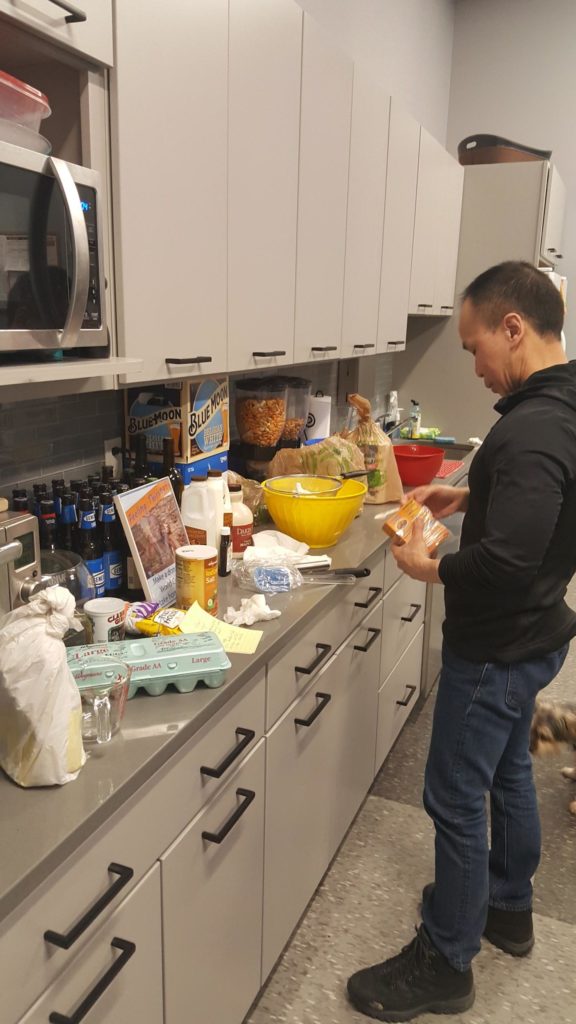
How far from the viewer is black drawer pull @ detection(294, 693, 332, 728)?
1609 millimetres

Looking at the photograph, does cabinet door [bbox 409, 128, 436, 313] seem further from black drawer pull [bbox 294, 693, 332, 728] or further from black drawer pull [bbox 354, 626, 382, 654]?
black drawer pull [bbox 294, 693, 332, 728]

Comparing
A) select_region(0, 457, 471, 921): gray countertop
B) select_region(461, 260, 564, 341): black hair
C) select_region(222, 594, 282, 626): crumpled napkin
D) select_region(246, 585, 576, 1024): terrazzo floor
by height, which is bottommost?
select_region(246, 585, 576, 1024): terrazzo floor

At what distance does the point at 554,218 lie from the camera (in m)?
4.10

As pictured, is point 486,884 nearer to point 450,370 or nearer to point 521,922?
point 521,922

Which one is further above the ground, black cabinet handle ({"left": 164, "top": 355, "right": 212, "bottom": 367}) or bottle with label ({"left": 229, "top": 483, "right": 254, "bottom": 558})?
black cabinet handle ({"left": 164, "top": 355, "right": 212, "bottom": 367})

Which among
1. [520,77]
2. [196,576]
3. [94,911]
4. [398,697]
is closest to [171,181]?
[196,576]

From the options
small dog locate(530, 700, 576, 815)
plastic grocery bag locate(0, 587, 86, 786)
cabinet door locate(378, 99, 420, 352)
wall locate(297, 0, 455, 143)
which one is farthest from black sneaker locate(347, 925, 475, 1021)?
wall locate(297, 0, 455, 143)

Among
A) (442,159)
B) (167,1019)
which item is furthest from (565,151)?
(167,1019)

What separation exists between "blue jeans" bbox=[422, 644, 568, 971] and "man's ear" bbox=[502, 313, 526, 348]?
0.67 meters

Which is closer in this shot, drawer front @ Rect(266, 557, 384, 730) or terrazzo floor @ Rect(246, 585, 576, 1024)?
drawer front @ Rect(266, 557, 384, 730)

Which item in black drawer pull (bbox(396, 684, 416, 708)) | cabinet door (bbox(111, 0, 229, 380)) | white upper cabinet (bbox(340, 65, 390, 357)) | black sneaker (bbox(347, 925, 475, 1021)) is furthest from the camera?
black drawer pull (bbox(396, 684, 416, 708))

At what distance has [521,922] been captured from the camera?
1880 mm

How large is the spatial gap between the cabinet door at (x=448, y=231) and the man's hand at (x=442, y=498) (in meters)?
1.77

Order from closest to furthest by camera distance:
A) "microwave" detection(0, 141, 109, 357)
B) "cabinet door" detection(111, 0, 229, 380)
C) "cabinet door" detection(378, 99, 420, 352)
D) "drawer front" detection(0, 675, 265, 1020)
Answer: "drawer front" detection(0, 675, 265, 1020), "microwave" detection(0, 141, 109, 357), "cabinet door" detection(111, 0, 229, 380), "cabinet door" detection(378, 99, 420, 352)
